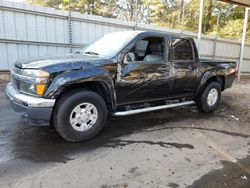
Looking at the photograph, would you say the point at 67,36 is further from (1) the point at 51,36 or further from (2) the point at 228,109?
(2) the point at 228,109

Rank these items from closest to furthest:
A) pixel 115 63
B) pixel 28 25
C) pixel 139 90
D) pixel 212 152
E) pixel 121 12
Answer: pixel 212 152 < pixel 115 63 < pixel 139 90 < pixel 28 25 < pixel 121 12

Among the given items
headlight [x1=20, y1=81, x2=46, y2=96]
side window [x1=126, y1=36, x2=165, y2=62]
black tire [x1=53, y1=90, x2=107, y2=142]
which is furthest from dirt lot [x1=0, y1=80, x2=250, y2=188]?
side window [x1=126, y1=36, x2=165, y2=62]

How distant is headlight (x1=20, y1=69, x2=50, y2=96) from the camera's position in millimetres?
3359

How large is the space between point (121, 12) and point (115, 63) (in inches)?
975

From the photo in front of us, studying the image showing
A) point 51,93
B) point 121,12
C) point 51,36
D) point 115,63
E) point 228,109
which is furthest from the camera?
point 121,12

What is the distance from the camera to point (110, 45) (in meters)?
4.55

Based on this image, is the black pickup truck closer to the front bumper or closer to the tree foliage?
the front bumper

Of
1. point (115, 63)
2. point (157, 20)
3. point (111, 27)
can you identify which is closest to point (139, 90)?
point (115, 63)

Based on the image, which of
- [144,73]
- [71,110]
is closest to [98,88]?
[71,110]

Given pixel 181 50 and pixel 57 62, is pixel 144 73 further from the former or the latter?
pixel 57 62

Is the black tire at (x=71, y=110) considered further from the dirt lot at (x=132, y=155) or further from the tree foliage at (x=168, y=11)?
the tree foliage at (x=168, y=11)


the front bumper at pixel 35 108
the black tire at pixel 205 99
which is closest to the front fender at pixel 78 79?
the front bumper at pixel 35 108

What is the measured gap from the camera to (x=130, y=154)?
11.5ft

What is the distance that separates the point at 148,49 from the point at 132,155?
8.57 feet
